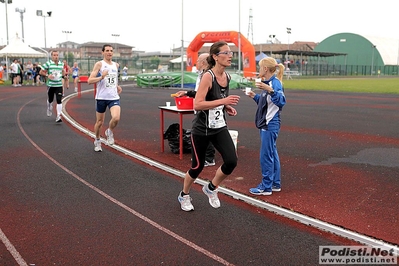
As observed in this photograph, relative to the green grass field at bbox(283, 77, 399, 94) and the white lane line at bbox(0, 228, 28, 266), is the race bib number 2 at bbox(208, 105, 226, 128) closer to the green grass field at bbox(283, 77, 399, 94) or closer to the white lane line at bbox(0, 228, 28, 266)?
the white lane line at bbox(0, 228, 28, 266)

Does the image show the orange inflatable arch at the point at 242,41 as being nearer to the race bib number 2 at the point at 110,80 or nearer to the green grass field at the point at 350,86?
the green grass field at the point at 350,86

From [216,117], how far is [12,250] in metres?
2.64

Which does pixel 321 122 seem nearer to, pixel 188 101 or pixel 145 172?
pixel 188 101

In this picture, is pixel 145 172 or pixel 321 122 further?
pixel 321 122

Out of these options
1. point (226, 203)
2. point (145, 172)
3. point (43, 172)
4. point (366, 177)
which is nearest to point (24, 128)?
point (43, 172)

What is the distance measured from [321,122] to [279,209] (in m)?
8.94

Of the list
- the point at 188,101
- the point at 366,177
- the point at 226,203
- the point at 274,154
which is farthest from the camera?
the point at 188,101

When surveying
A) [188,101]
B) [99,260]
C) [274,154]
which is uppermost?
[188,101]

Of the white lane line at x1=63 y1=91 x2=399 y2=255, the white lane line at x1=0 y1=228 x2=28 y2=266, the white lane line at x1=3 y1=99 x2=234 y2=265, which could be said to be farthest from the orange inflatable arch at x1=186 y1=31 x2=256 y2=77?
the white lane line at x1=0 y1=228 x2=28 y2=266

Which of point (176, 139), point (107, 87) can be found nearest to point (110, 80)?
point (107, 87)

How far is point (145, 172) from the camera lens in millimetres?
7262

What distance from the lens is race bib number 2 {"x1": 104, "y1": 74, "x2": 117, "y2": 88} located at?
8648 mm

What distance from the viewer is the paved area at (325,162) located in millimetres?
5258

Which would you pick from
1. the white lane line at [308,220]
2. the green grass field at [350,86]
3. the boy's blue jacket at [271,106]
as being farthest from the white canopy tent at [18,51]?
the boy's blue jacket at [271,106]
